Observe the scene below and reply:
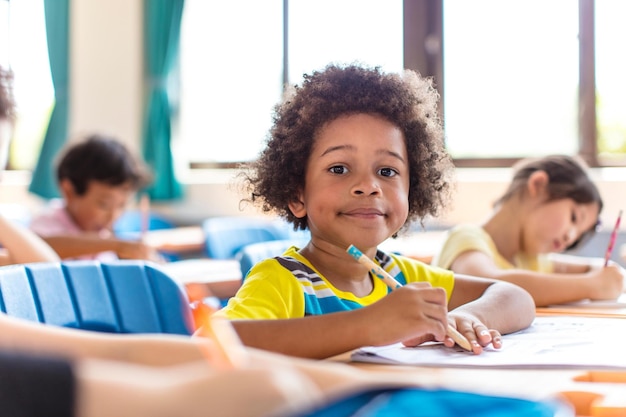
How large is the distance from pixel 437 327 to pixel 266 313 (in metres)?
0.23

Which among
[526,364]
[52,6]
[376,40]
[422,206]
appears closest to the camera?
[526,364]

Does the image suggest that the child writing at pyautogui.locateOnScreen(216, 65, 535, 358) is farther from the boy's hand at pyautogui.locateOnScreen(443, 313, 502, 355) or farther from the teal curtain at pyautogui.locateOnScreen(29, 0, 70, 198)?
the teal curtain at pyautogui.locateOnScreen(29, 0, 70, 198)

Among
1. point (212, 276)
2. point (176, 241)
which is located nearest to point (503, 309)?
point (212, 276)

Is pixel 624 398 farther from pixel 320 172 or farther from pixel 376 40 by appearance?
pixel 376 40

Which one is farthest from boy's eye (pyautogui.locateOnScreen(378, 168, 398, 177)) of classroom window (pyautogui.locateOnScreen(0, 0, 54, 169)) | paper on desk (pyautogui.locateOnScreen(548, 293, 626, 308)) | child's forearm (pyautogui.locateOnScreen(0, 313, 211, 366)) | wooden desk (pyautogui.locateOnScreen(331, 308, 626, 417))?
classroom window (pyautogui.locateOnScreen(0, 0, 54, 169))

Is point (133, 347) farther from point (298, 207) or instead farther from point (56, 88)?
point (56, 88)

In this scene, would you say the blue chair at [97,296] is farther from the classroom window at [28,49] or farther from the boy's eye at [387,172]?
the classroom window at [28,49]

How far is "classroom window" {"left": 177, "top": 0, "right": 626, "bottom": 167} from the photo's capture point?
4320 mm

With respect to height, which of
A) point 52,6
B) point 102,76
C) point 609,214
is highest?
point 52,6

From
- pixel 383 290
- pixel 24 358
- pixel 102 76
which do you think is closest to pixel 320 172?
pixel 383 290

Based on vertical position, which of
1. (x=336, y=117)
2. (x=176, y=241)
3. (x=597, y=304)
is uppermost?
(x=336, y=117)

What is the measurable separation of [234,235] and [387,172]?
222 cm

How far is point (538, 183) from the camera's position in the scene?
2109 millimetres

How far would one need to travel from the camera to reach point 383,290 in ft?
4.45
